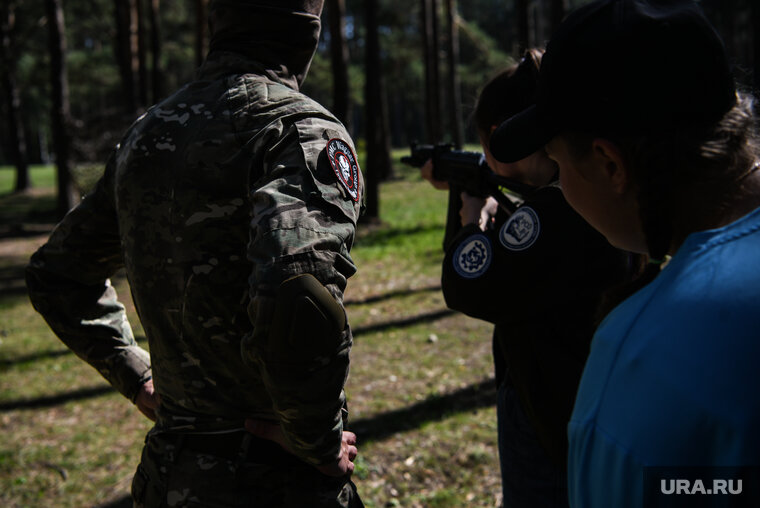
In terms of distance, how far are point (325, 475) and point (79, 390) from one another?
4.68 metres

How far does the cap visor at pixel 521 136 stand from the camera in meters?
1.08

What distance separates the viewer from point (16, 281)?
32.4ft

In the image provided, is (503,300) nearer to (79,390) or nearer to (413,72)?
(79,390)

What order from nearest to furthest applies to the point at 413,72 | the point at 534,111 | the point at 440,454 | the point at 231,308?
the point at 534,111
the point at 231,308
the point at 440,454
the point at 413,72

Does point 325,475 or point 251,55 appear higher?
point 251,55

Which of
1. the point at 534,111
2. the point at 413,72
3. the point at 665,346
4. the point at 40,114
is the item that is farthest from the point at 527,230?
the point at 40,114

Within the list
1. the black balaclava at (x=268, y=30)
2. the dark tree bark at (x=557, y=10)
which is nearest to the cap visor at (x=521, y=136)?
the black balaclava at (x=268, y=30)

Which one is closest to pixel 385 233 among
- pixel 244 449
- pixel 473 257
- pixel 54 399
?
pixel 54 399

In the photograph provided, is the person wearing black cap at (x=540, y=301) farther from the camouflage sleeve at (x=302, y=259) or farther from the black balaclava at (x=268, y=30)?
the black balaclava at (x=268, y=30)

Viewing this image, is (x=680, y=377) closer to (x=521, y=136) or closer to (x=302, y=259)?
(x=521, y=136)

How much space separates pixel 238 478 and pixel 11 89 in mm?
24778

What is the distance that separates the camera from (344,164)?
153cm

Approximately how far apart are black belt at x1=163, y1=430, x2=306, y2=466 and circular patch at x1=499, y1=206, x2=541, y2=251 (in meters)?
0.89

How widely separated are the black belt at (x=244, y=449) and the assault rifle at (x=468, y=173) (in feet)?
3.96
